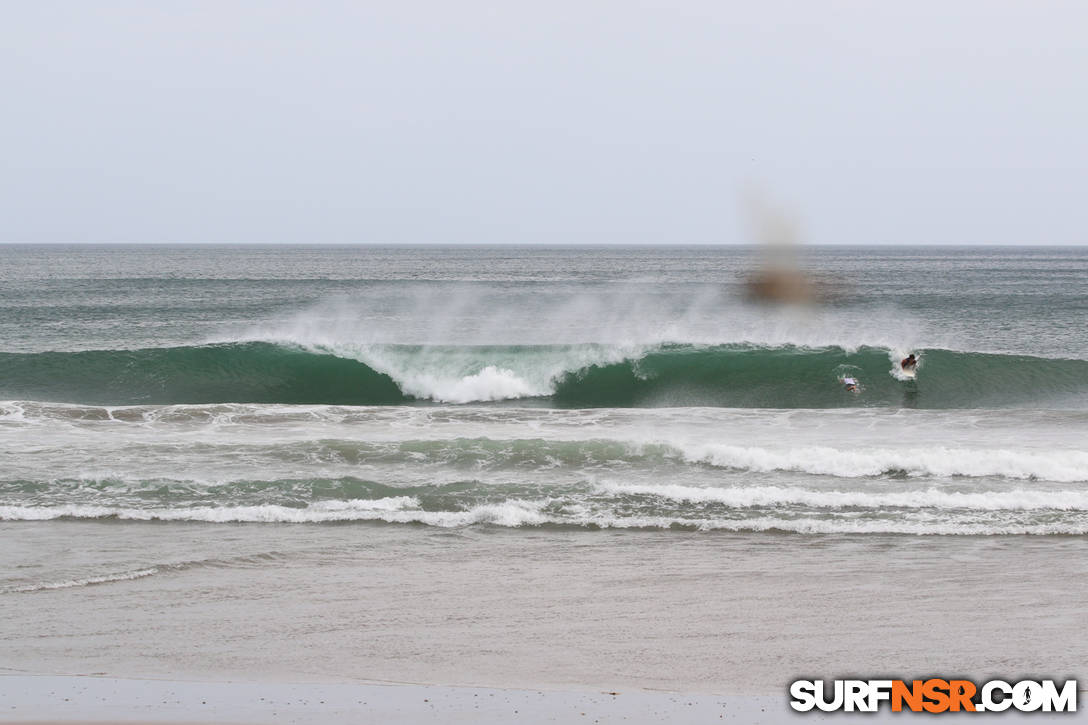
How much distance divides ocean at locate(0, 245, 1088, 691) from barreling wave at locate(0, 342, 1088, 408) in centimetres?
8

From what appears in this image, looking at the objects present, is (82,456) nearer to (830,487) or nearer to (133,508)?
(133,508)

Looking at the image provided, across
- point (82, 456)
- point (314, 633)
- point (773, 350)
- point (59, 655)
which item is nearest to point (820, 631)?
point (314, 633)

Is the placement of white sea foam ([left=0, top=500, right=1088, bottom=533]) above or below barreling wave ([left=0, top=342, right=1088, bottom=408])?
below

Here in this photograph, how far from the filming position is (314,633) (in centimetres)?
666

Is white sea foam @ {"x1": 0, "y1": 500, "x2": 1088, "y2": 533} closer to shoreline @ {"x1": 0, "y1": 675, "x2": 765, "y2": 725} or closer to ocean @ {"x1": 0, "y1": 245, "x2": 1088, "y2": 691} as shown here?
ocean @ {"x1": 0, "y1": 245, "x2": 1088, "y2": 691}

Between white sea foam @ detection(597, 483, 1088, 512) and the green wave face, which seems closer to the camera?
white sea foam @ detection(597, 483, 1088, 512)

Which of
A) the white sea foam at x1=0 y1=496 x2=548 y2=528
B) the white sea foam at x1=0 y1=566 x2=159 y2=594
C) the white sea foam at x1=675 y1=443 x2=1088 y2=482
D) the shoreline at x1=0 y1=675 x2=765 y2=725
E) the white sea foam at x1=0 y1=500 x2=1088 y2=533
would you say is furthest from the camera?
the white sea foam at x1=675 y1=443 x2=1088 y2=482

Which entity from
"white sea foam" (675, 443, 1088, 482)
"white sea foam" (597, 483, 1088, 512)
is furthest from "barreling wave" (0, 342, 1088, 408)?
"white sea foam" (597, 483, 1088, 512)

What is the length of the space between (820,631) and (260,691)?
357 cm

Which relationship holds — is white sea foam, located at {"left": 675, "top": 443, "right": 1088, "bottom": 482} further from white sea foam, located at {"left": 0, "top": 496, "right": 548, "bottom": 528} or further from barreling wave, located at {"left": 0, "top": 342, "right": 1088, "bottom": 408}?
barreling wave, located at {"left": 0, "top": 342, "right": 1088, "bottom": 408}

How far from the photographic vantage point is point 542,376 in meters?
21.4

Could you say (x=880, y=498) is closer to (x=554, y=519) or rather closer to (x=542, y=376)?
(x=554, y=519)

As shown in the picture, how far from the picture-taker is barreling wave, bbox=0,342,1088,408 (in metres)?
20.3

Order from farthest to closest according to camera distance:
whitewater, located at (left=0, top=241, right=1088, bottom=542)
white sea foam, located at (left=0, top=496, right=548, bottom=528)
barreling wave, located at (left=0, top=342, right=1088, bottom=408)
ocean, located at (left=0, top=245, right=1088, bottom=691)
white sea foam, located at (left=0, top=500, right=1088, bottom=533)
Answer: barreling wave, located at (left=0, top=342, right=1088, bottom=408) < whitewater, located at (left=0, top=241, right=1088, bottom=542) < white sea foam, located at (left=0, top=496, right=548, bottom=528) < white sea foam, located at (left=0, top=500, right=1088, bottom=533) < ocean, located at (left=0, top=245, right=1088, bottom=691)
